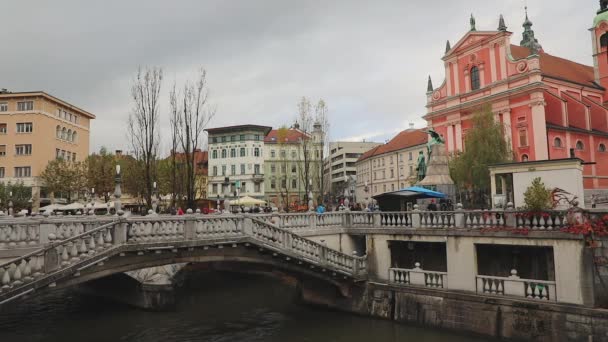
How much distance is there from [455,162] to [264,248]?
23960 mm

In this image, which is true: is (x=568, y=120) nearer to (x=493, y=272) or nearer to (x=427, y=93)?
(x=427, y=93)

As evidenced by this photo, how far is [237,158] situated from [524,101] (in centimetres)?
4657

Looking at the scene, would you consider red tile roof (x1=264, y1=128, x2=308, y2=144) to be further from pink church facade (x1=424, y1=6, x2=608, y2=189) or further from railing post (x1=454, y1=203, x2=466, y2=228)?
railing post (x1=454, y1=203, x2=466, y2=228)

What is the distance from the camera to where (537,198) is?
52.5 feet

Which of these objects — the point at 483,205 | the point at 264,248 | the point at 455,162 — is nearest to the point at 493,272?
the point at 264,248

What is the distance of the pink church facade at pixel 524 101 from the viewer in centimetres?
3988

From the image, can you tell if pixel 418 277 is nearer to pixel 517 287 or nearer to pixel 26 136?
pixel 517 287

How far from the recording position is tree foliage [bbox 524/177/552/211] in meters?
15.9

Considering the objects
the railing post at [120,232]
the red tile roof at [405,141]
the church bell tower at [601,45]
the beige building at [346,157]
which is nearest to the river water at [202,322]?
the railing post at [120,232]

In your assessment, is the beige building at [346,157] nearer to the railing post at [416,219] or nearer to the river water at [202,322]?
the river water at [202,322]

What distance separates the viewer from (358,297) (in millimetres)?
20156

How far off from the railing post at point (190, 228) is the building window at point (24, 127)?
46.8 m

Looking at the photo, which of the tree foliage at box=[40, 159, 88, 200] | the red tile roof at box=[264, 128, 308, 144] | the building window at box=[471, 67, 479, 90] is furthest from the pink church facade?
the tree foliage at box=[40, 159, 88, 200]


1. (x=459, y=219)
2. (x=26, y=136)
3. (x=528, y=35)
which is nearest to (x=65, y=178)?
(x=26, y=136)
